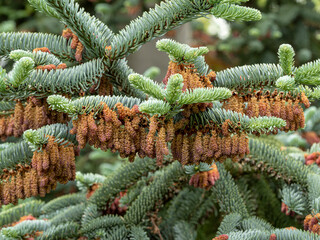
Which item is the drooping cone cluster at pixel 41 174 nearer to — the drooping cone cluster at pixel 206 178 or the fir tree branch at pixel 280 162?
the drooping cone cluster at pixel 206 178

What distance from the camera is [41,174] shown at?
3.30ft

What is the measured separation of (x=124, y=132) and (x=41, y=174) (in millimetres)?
233

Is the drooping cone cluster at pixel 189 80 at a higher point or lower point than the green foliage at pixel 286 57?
lower

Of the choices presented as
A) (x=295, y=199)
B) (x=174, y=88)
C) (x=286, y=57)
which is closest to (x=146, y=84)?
(x=174, y=88)

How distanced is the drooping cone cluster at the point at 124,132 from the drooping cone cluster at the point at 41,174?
82mm

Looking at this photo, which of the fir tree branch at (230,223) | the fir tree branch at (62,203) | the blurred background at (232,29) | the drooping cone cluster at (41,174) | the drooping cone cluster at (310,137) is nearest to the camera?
the drooping cone cluster at (41,174)

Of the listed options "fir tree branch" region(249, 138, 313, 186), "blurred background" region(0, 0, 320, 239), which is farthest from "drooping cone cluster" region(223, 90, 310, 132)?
"blurred background" region(0, 0, 320, 239)

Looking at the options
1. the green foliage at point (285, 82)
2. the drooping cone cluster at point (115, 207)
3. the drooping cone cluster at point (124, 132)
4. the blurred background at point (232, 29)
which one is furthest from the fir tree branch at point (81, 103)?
the blurred background at point (232, 29)

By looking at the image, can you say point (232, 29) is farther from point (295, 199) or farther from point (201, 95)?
point (201, 95)

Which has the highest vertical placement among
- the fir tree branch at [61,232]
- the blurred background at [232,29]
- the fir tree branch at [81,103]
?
the blurred background at [232,29]

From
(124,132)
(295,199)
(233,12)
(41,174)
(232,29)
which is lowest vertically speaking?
(295,199)

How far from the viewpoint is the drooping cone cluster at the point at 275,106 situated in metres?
1.09

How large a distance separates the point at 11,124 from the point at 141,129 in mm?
422

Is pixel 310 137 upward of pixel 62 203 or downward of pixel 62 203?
upward
